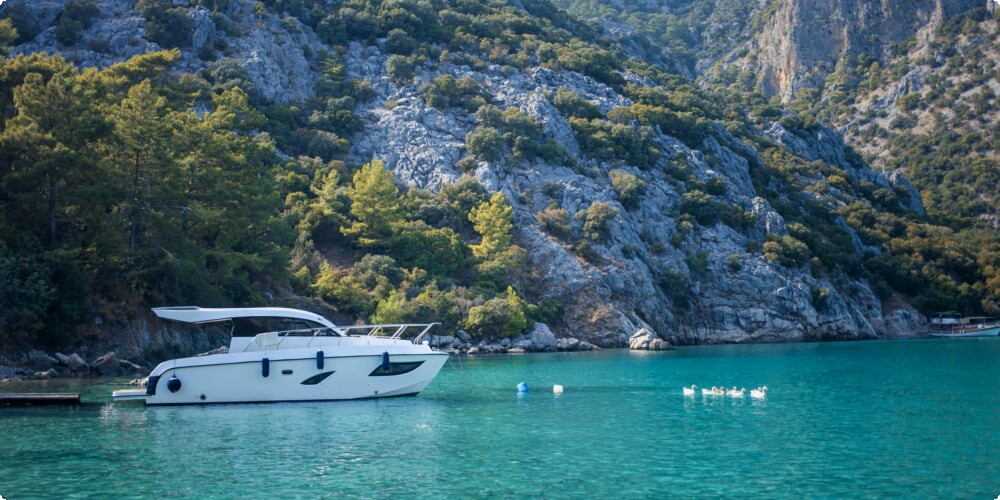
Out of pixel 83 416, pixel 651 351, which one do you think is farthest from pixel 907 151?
pixel 83 416

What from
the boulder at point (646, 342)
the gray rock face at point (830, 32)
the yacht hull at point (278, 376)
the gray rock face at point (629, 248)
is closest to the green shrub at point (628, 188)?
the gray rock face at point (629, 248)

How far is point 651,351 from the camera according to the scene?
63.9 meters

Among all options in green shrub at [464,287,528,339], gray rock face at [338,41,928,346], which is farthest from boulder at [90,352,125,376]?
gray rock face at [338,41,928,346]

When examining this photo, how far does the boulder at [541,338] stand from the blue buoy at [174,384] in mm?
38984

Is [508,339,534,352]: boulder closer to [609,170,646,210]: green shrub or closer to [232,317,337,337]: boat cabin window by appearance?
[609,170,646,210]: green shrub

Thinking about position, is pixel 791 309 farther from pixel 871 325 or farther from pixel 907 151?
pixel 907 151

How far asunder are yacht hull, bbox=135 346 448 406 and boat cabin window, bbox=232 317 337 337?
1028mm

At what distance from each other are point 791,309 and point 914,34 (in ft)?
318

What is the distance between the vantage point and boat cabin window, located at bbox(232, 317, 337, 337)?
29953mm

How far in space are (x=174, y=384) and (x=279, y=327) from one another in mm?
4104

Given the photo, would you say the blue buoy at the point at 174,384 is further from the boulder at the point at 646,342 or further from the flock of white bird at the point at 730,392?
the boulder at the point at 646,342

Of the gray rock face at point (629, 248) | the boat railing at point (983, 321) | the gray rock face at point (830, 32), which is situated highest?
the gray rock face at point (830, 32)

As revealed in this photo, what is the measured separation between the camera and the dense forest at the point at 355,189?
39.5m

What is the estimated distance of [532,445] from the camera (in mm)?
21141
